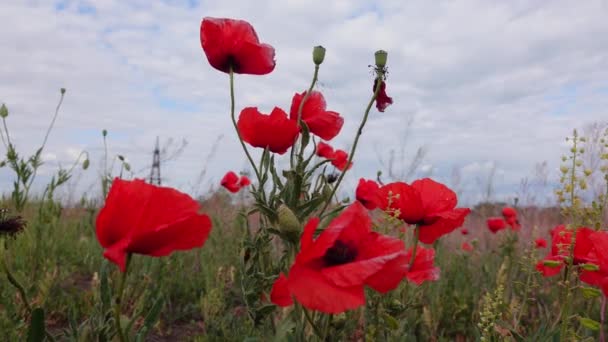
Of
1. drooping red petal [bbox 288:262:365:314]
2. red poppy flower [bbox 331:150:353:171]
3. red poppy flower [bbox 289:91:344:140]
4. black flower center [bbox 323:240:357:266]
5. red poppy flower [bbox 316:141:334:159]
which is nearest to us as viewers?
drooping red petal [bbox 288:262:365:314]

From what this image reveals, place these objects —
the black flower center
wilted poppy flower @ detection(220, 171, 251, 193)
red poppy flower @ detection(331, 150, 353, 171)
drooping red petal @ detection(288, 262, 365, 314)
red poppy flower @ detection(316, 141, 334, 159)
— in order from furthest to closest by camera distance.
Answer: wilted poppy flower @ detection(220, 171, 251, 193), red poppy flower @ detection(316, 141, 334, 159), red poppy flower @ detection(331, 150, 353, 171), the black flower center, drooping red petal @ detection(288, 262, 365, 314)

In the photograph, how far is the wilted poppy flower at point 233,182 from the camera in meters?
4.21

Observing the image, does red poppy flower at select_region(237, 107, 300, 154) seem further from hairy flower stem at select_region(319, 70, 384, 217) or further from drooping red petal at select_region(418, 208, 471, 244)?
drooping red petal at select_region(418, 208, 471, 244)

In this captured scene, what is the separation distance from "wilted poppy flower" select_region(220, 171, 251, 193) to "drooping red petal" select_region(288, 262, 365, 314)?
11.2 feet

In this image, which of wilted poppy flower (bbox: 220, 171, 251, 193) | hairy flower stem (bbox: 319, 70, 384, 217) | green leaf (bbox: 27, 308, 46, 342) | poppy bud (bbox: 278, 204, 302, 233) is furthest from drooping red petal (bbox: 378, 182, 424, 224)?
wilted poppy flower (bbox: 220, 171, 251, 193)

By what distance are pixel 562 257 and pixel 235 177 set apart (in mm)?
3232

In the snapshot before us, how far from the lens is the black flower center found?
914 mm

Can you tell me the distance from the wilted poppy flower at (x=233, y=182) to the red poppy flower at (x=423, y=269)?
9.48 feet

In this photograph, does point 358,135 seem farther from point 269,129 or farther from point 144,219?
point 144,219

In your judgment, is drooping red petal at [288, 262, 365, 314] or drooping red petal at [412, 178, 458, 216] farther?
drooping red petal at [412, 178, 458, 216]

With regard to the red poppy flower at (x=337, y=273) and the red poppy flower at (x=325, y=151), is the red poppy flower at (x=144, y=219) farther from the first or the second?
the red poppy flower at (x=325, y=151)

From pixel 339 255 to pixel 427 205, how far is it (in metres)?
0.45

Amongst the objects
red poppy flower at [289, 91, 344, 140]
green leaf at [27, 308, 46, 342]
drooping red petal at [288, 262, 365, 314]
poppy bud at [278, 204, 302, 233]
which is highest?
red poppy flower at [289, 91, 344, 140]

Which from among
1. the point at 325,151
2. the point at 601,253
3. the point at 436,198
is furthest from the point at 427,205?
the point at 325,151
